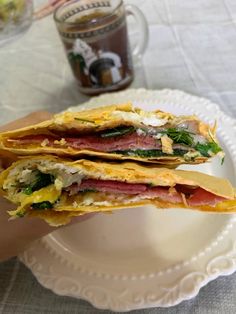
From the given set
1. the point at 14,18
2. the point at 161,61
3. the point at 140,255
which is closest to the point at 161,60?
the point at 161,61

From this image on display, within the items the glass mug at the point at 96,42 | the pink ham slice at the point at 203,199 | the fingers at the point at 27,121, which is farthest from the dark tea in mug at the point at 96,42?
the pink ham slice at the point at 203,199

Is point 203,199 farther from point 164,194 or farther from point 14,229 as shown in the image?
point 14,229

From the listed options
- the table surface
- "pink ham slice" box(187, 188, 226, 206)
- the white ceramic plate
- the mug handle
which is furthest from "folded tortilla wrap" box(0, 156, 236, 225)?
the mug handle

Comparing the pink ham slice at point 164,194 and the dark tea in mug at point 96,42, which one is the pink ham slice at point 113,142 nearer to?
the pink ham slice at point 164,194

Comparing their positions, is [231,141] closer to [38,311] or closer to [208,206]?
[208,206]

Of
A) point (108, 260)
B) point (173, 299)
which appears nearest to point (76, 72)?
point (108, 260)
